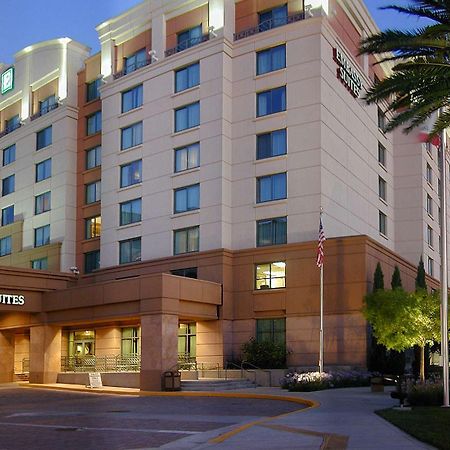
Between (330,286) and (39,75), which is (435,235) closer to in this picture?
(330,286)

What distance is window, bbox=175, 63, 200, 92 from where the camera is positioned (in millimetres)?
47312

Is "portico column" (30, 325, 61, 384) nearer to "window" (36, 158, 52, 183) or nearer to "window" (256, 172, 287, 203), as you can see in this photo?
"window" (36, 158, 52, 183)

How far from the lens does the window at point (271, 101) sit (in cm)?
4478

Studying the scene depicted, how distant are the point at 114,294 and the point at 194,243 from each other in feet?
22.2

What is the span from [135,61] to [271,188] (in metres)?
15.4

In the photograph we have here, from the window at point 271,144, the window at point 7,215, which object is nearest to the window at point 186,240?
the window at point 271,144

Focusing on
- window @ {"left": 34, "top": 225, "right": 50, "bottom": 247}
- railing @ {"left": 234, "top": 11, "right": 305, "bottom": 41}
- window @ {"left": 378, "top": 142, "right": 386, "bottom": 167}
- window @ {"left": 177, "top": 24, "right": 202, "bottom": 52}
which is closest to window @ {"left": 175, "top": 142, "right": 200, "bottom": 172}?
window @ {"left": 177, "top": 24, "right": 202, "bottom": 52}

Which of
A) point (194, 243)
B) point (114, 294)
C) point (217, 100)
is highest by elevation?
point (217, 100)

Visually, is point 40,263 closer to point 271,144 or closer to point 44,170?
point 44,170

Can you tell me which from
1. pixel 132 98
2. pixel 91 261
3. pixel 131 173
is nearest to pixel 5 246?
pixel 91 261

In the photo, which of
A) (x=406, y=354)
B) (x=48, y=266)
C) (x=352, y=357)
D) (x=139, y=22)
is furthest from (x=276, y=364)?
(x=139, y=22)

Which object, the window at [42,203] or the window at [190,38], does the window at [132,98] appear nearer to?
the window at [190,38]

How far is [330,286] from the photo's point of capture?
4159 cm

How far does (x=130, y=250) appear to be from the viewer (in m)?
49.9
